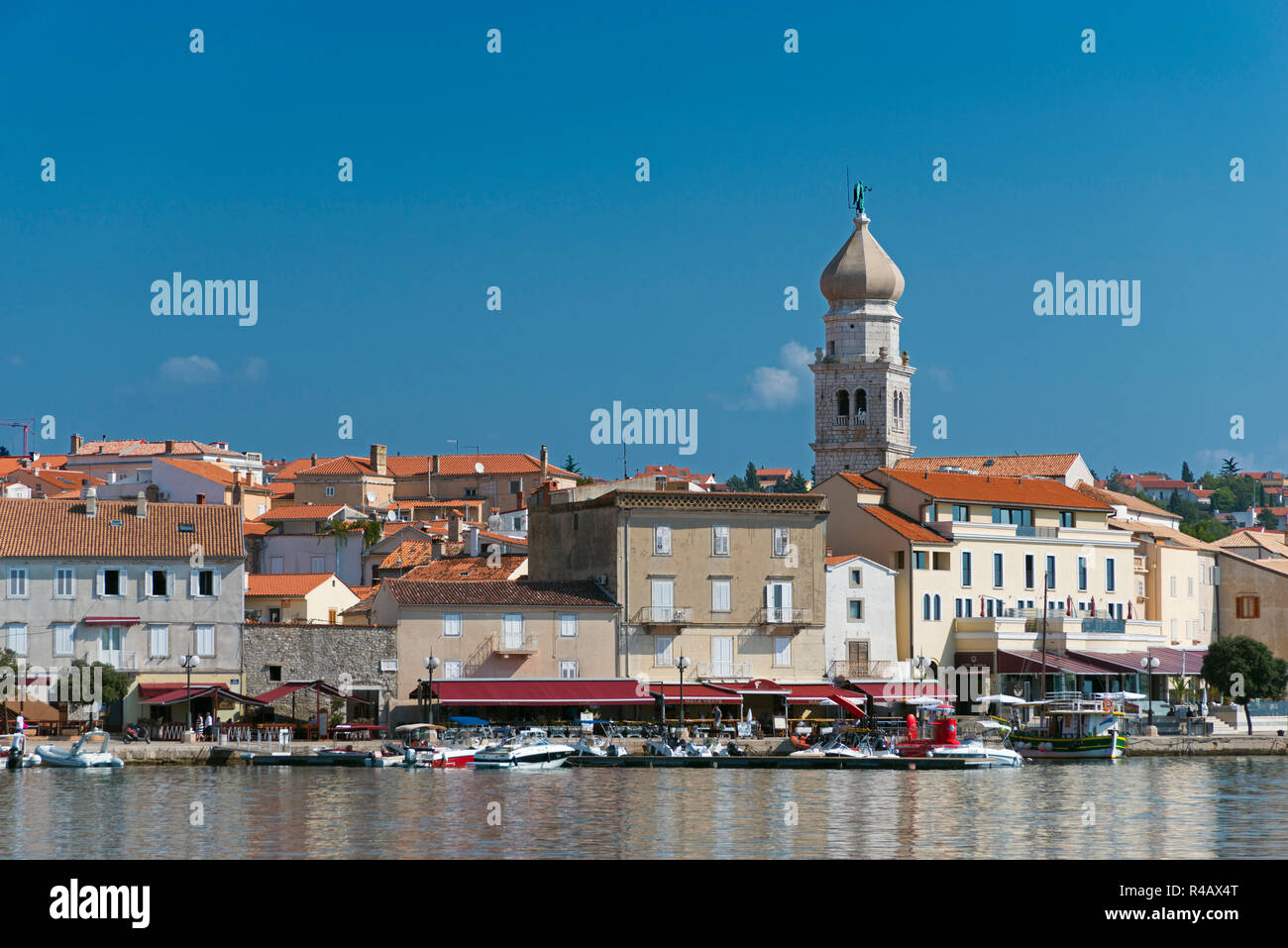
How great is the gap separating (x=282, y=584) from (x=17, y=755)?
87.6 feet

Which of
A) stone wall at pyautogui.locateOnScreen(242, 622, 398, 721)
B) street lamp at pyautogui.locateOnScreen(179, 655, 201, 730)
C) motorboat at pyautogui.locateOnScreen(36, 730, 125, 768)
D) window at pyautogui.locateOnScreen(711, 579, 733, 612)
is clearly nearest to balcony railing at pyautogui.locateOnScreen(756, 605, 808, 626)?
window at pyautogui.locateOnScreen(711, 579, 733, 612)

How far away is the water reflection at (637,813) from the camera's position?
3294cm

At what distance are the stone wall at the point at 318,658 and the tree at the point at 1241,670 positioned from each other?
38191 mm

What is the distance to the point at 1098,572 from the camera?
82250 mm

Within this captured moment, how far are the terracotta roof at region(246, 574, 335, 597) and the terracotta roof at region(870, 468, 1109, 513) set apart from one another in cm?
2576

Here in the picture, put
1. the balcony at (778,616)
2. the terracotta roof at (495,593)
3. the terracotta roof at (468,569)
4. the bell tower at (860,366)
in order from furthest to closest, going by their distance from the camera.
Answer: the bell tower at (860,366) → the terracotta roof at (468,569) → the balcony at (778,616) → the terracotta roof at (495,593)

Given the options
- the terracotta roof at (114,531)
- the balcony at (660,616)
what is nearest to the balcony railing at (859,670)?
the balcony at (660,616)

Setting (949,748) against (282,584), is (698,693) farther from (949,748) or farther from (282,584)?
(282,584)

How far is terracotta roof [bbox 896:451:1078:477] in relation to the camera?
345 feet

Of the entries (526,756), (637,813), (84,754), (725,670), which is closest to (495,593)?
(725,670)

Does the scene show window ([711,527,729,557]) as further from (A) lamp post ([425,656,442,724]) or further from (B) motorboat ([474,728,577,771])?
(B) motorboat ([474,728,577,771])

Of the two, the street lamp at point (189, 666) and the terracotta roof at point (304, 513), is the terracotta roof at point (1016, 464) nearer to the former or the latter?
the terracotta roof at point (304, 513)
